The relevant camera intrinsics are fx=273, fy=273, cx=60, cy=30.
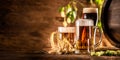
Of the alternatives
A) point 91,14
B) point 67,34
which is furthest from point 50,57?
point 91,14

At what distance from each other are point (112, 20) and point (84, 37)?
0.79 feet

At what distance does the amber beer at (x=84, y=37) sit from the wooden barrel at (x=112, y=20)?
0.10 meters

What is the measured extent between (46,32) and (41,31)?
1.7 inches

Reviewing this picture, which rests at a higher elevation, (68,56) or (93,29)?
(93,29)

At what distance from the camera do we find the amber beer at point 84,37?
1593 millimetres

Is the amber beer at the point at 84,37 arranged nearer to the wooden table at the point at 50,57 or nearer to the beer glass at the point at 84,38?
the beer glass at the point at 84,38

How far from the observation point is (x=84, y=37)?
1614 mm

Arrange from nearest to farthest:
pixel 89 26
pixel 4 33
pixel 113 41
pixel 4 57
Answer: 1. pixel 4 57
2. pixel 113 41
3. pixel 89 26
4. pixel 4 33

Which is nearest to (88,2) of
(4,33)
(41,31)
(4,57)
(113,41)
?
(41,31)

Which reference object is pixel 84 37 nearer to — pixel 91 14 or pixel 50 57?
pixel 91 14

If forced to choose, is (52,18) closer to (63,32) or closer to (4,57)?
(63,32)

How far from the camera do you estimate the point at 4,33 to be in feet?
7.40

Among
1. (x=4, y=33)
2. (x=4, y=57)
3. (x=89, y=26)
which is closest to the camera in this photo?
(x=4, y=57)

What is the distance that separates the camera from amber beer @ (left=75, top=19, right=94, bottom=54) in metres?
1.59
